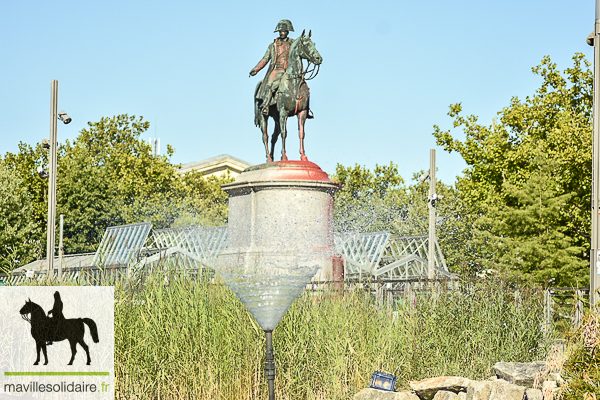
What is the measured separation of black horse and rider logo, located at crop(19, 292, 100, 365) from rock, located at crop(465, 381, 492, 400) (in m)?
3.42

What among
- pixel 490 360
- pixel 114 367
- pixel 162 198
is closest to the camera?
pixel 114 367

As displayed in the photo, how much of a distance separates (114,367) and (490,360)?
359 cm

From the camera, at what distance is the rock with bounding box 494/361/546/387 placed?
22.2ft

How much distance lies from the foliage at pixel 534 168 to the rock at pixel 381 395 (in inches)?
675

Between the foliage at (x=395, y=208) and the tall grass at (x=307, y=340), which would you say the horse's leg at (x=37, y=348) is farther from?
the foliage at (x=395, y=208)

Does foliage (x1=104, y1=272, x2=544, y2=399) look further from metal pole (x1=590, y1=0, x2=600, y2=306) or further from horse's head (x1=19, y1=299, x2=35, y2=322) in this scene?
metal pole (x1=590, y1=0, x2=600, y2=306)

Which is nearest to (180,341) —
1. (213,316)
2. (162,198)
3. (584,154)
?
(213,316)

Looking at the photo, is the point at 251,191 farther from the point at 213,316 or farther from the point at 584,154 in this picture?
the point at 584,154

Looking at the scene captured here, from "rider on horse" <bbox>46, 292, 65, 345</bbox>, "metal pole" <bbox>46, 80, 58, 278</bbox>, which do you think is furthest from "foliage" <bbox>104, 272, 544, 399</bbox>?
"metal pole" <bbox>46, 80, 58, 278</bbox>

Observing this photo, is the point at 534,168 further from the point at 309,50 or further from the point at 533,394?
the point at 533,394

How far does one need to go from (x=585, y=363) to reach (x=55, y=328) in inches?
197

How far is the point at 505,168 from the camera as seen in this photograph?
31.8 metres

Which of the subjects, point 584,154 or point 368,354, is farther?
point 584,154

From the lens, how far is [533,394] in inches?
252
